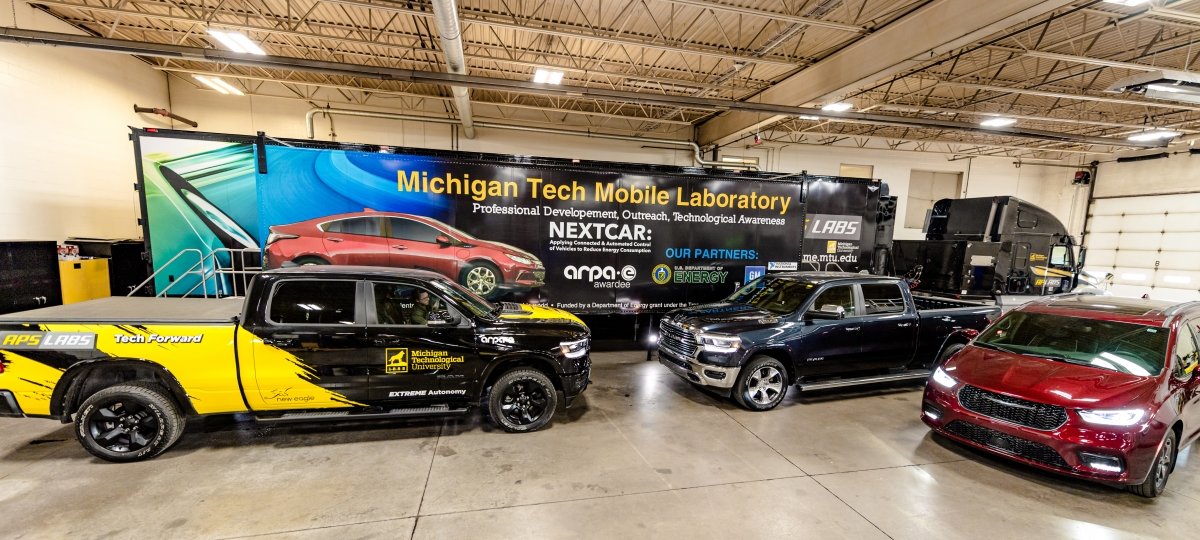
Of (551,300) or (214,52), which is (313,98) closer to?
(214,52)

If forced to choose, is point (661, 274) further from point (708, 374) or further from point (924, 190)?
point (924, 190)

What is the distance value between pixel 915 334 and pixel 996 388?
2095 millimetres

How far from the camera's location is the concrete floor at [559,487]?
2.93m

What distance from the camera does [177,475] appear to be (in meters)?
3.39

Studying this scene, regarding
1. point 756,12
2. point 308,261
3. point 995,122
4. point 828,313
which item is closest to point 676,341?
point 828,313

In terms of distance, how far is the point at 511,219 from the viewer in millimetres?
6410

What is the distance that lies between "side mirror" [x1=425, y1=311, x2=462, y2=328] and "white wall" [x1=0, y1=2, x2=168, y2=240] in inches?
408

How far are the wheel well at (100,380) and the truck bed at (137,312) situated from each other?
375 millimetres

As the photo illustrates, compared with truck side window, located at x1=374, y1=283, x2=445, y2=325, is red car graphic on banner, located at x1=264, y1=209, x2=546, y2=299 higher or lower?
higher

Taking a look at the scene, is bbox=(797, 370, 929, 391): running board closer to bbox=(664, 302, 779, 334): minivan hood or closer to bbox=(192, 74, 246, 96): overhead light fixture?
bbox=(664, 302, 779, 334): minivan hood

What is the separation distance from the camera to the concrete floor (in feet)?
9.60

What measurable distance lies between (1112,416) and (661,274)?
497 centimetres

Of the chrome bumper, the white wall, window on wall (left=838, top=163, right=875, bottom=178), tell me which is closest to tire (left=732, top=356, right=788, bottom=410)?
the chrome bumper

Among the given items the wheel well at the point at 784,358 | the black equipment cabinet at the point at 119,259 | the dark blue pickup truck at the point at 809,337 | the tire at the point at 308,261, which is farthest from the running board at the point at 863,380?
the black equipment cabinet at the point at 119,259
